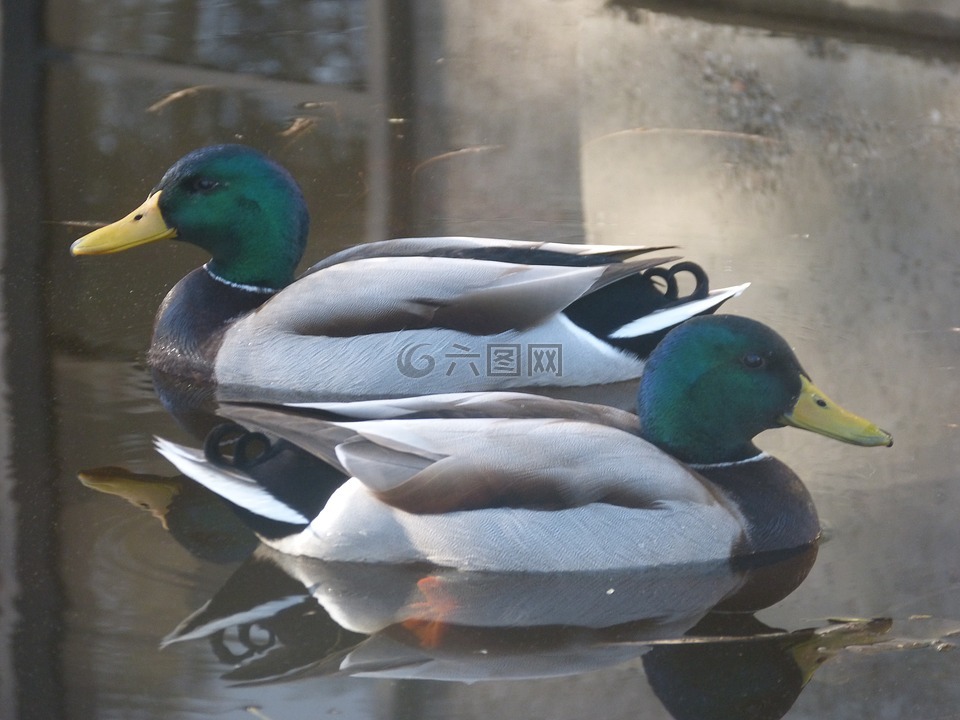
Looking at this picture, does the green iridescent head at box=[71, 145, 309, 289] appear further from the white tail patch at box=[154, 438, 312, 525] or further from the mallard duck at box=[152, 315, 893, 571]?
the white tail patch at box=[154, 438, 312, 525]

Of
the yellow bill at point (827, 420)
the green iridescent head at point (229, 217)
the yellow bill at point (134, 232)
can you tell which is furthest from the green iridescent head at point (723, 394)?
the yellow bill at point (134, 232)

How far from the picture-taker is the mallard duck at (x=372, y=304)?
5.84 metres

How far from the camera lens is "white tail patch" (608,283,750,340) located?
235 inches

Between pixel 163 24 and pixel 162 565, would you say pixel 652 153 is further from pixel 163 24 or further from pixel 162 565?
pixel 162 565

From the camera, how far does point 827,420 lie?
4.45 metres

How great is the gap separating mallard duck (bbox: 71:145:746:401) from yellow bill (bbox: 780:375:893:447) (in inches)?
59.5

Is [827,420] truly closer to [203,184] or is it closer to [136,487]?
[136,487]

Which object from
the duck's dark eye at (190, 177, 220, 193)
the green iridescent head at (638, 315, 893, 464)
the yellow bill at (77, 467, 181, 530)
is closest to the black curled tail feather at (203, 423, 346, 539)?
the yellow bill at (77, 467, 181, 530)

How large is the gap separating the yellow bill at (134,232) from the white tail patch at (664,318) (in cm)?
194

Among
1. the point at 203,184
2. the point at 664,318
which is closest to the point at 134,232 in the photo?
the point at 203,184

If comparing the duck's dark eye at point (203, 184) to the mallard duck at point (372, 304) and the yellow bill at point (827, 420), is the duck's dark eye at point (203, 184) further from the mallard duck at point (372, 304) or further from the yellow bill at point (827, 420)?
the yellow bill at point (827, 420)

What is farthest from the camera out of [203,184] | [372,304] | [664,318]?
[203,184]

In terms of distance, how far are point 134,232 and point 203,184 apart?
0.36m

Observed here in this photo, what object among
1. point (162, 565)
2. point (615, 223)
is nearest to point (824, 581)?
point (162, 565)
